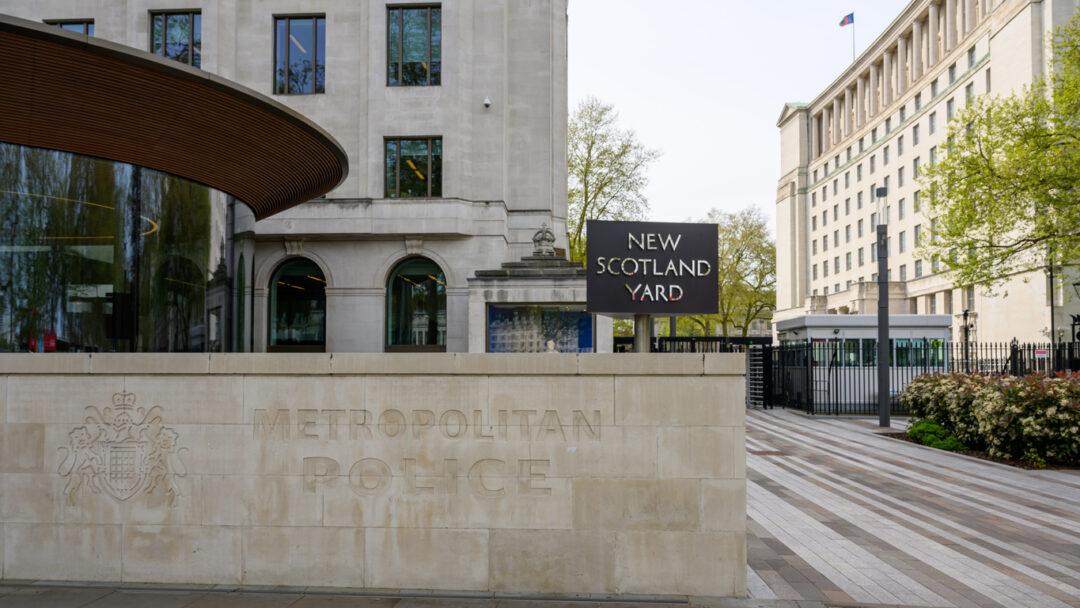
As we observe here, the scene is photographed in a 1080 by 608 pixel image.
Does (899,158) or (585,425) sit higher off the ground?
(899,158)

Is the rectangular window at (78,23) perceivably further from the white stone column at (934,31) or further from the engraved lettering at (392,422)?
the white stone column at (934,31)

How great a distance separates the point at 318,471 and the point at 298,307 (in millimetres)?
17017

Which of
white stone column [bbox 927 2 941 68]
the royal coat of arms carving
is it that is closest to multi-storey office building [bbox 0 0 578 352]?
the royal coat of arms carving

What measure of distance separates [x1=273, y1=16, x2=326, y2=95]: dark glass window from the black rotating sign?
1924 centimetres

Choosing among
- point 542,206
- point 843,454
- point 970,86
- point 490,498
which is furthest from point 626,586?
point 970,86

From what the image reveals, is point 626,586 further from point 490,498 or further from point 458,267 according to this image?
Result: point 458,267

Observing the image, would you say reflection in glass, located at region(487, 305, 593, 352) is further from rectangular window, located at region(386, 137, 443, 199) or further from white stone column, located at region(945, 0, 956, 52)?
white stone column, located at region(945, 0, 956, 52)

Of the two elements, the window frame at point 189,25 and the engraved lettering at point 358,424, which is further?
the window frame at point 189,25

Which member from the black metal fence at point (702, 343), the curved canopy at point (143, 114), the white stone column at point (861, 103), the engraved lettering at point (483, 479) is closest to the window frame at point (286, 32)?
the curved canopy at point (143, 114)

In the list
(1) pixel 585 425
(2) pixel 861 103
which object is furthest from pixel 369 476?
(2) pixel 861 103

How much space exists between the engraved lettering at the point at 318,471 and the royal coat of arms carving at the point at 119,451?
1171 mm

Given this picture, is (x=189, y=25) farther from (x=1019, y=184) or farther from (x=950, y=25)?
(x=950, y=25)

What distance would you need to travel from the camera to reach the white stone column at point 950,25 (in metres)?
63.1

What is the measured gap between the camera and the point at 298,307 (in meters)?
22.8
